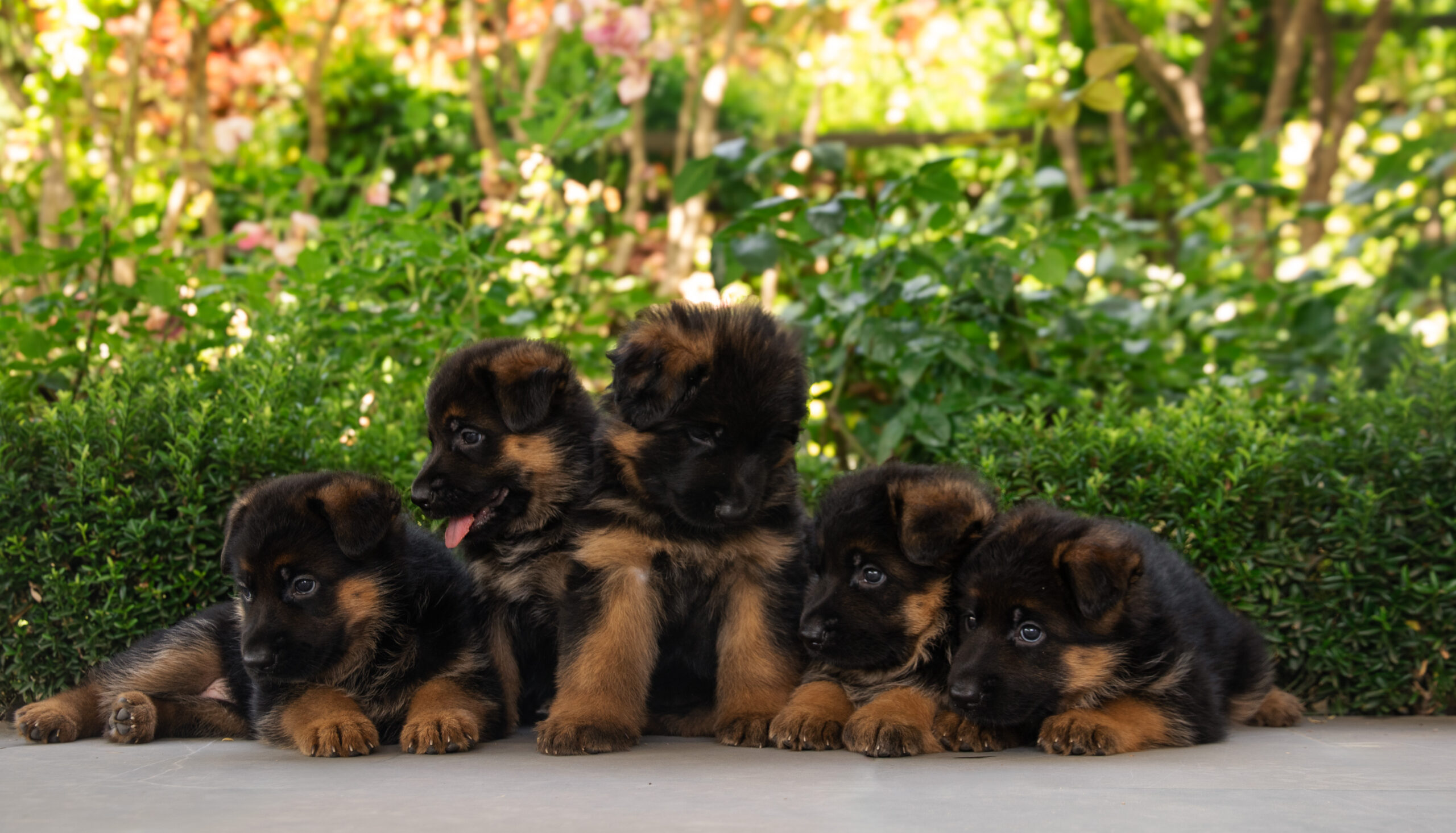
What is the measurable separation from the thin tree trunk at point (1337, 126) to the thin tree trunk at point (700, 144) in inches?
162

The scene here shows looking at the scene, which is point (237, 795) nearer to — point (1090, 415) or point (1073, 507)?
point (1073, 507)

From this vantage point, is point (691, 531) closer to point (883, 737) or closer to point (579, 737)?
point (579, 737)

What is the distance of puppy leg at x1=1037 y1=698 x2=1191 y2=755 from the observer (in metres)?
3.59

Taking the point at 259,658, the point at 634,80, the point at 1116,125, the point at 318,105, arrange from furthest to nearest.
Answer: the point at 1116,125 < the point at 318,105 < the point at 634,80 < the point at 259,658

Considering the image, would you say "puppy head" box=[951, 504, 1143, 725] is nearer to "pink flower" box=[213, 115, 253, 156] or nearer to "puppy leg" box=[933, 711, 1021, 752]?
"puppy leg" box=[933, 711, 1021, 752]

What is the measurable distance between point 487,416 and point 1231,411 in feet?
9.46

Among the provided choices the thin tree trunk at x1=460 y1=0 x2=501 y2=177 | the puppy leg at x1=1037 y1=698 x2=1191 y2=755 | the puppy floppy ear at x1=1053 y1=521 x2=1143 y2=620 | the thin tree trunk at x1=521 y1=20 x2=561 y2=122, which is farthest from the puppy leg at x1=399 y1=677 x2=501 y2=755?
the thin tree trunk at x1=521 y1=20 x2=561 y2=122

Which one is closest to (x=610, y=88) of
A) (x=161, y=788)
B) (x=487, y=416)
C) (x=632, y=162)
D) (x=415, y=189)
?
(x=415, y=189)

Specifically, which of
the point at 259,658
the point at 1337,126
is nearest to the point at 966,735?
the point at 259,658

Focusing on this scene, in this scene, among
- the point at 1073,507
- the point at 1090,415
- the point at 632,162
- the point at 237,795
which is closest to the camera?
the point at 237,795

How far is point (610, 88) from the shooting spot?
256 inches

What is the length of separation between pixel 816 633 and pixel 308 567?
1.59 m

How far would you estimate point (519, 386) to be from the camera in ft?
13.2

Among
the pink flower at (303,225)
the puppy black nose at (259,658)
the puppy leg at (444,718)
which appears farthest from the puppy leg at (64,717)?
the pink flower at (303,225)
